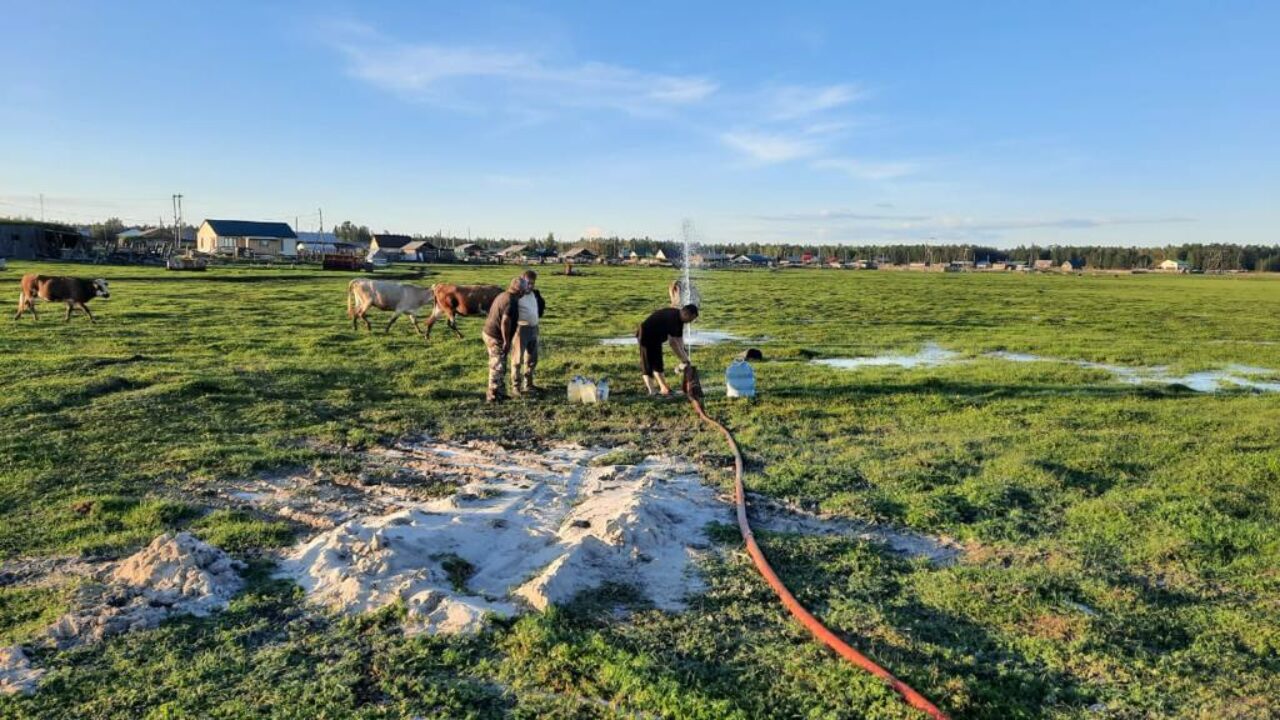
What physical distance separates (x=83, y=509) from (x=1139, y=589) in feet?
25.9

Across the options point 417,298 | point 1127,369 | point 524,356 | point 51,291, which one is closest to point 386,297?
point 417,298

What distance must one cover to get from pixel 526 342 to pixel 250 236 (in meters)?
93.8

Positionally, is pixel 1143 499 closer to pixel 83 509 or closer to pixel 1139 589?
pixel 1139 589

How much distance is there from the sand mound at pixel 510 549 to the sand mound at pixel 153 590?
0.46 m

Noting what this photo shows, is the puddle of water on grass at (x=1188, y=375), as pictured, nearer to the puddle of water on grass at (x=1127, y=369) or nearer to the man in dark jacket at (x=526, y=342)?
the puddle of water on grass at (x=1127, y=369)

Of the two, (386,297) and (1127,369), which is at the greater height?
(386,297)

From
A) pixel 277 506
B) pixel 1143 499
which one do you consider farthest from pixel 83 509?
pixel 1143 499

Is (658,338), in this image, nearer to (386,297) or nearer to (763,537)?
(763,537)

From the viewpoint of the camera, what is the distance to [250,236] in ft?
307

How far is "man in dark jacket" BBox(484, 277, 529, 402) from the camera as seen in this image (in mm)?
11328

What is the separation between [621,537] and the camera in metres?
5.78

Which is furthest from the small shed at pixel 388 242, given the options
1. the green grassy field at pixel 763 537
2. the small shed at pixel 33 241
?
the green grassy field at pixel 763 537

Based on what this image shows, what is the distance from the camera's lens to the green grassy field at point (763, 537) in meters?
3.95

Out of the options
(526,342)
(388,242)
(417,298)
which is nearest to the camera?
(526,342)
